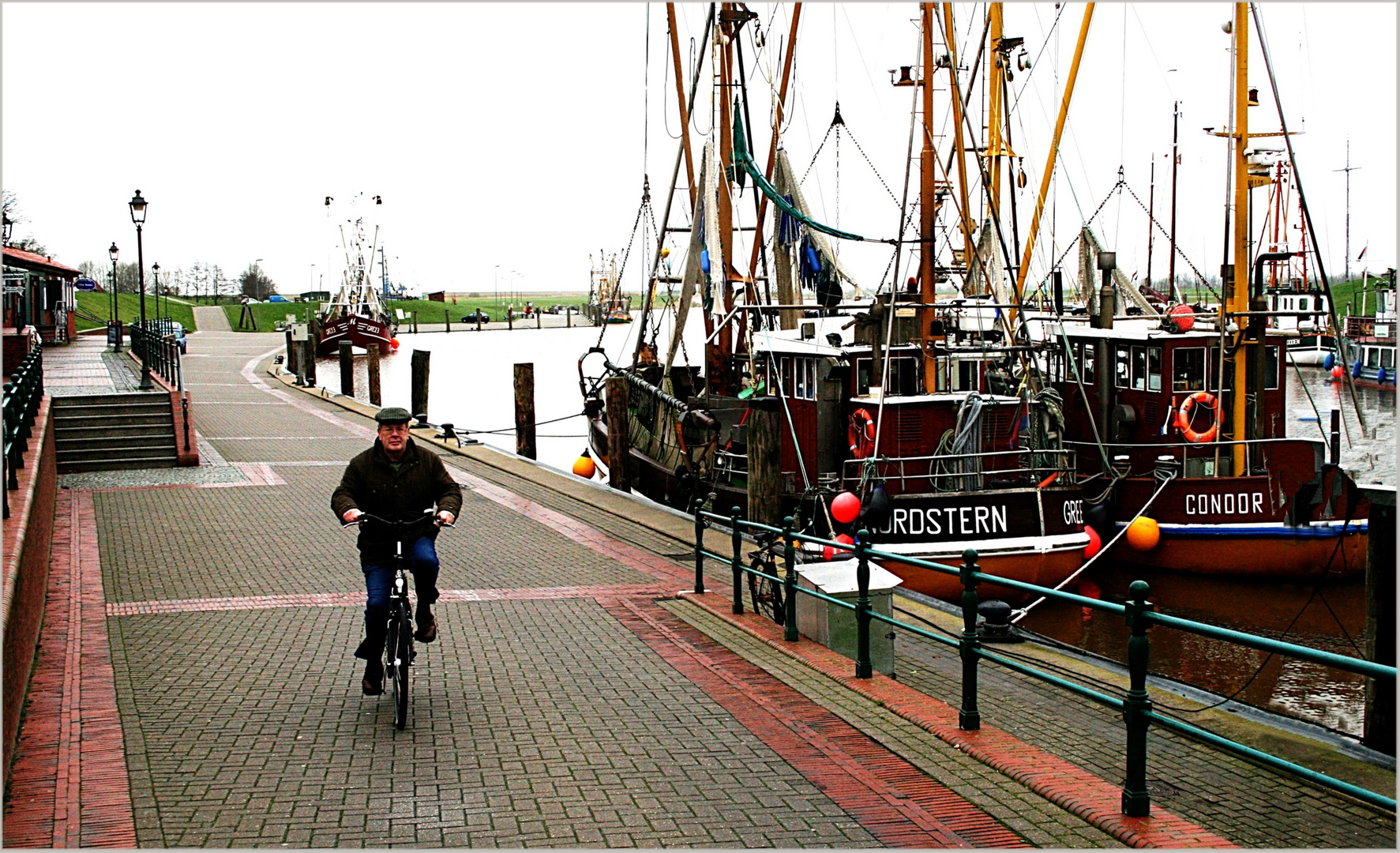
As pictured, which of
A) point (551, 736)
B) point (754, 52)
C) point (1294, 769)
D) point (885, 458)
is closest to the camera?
point (1294, 769)

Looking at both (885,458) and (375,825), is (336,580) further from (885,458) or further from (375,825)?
(885,458)

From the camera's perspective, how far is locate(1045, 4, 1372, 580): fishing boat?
19653 millimetres

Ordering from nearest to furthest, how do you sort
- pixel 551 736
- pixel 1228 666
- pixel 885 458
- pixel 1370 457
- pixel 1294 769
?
pixel 1294 769, pixel 551 736, pixel 1228 666, pixel 885 458, pixel 1370 457

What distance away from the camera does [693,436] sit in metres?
22.2

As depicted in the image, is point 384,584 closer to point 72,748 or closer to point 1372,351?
point 72,748

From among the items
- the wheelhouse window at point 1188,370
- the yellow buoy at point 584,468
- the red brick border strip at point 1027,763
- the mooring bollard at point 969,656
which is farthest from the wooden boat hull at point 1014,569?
the yellow buoy at point 584,468

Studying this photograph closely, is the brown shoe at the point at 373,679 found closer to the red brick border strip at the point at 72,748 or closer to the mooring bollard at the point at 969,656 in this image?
the red brick border strip at the point at 72,748

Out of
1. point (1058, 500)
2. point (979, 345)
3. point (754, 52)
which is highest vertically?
point (754, 52)

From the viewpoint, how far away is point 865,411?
19.0m

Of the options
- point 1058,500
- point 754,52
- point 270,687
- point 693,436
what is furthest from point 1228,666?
point 754,52

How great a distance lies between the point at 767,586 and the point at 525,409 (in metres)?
18.5

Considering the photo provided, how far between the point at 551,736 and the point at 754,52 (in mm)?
20298

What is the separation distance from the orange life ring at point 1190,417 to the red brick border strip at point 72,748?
15.5 metres

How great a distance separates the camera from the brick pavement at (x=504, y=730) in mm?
6316
